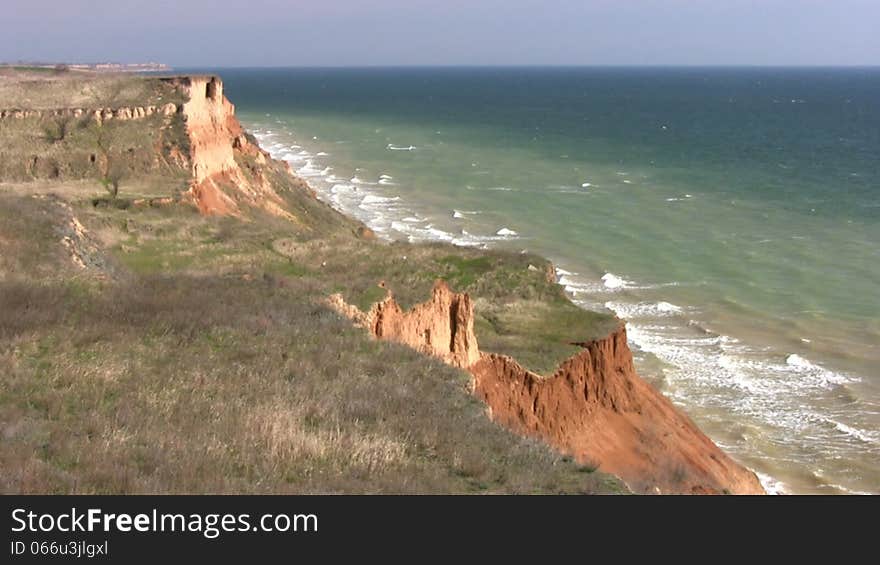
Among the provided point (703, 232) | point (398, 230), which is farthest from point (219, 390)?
point (703, 232)

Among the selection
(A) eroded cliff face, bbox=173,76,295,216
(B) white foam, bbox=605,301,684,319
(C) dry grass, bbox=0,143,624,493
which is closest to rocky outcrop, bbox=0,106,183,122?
(A) eroded cliff face, bbox=173,76,295,216

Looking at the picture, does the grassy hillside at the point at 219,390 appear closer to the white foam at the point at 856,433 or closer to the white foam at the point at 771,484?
the white foam at the point at 771,484

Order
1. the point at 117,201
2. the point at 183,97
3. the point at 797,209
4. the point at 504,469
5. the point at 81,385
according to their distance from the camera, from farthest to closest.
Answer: the point at 797,209 < the point at 183,97 < the point at 117,201 < the point at 81,385 < the point at 504,469

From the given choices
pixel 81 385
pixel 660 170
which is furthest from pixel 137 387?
pixel 660 170

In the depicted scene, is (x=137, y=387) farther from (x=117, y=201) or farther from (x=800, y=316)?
(x=800, y=316)

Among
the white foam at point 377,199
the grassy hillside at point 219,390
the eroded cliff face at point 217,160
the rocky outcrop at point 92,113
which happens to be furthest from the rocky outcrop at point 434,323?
A: the white foam at point 377,199
